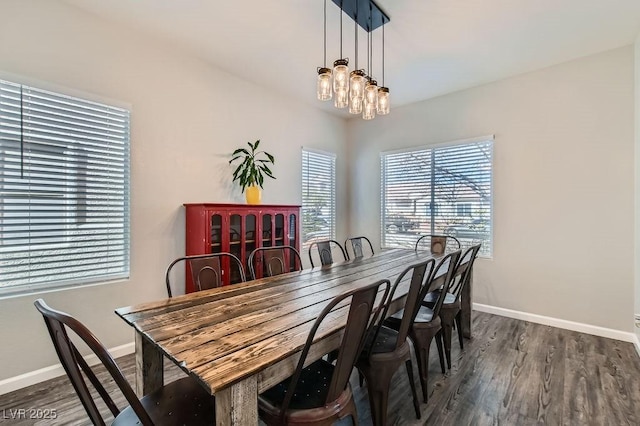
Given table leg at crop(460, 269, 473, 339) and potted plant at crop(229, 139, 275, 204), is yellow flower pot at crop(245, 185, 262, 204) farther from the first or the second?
table leg at crop(460, 269, 473, 339)

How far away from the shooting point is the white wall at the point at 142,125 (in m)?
2.15

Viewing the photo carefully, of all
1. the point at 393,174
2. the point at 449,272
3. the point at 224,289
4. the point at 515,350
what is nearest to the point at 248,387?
the point at 224,289

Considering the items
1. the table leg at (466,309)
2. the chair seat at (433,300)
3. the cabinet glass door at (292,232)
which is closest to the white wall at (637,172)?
the table leg at (466,309)

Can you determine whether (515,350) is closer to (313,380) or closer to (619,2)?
(313,380)

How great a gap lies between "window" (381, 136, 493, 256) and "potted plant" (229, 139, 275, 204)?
2.04 meters

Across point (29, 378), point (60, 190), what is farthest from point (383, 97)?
point (29, 378)

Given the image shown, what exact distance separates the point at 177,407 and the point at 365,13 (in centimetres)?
280

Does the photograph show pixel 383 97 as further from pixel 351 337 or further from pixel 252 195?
pixel 351 337

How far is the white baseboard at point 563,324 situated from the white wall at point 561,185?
0.05 meters

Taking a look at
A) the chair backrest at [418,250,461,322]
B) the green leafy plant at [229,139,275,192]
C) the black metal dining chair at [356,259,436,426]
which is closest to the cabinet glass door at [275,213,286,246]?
the green leafy plant at [229,139,275,192]

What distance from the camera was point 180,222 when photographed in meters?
2.95

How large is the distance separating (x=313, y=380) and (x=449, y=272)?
125 cm

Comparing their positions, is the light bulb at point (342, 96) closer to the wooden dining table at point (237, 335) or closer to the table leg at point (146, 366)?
the wooden dining table at point (237, 335)

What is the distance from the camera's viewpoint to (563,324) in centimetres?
317
